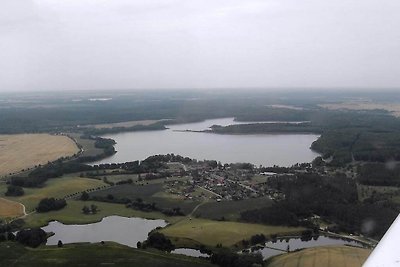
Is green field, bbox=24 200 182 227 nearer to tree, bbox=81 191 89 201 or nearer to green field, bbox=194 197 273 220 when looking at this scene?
tree, bbox=81 191 89 201

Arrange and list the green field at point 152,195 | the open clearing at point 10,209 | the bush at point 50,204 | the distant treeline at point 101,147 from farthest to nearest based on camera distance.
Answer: the distant treeline at point 101,147 < the green field at point 152,195 < the bush at point 50,204 < the open clearing at point 10,209

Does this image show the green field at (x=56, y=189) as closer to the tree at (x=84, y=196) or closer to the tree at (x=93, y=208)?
the tree at (x=84, y=196)

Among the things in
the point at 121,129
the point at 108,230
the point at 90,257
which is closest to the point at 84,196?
the point at 108,230

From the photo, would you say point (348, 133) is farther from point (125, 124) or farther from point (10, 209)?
point (10, 209)

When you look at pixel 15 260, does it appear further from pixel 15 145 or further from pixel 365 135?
pixel 365 135

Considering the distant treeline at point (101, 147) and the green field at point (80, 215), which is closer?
the green field at point (80, 215)

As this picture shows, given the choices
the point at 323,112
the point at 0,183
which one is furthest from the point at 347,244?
the point at 323,112

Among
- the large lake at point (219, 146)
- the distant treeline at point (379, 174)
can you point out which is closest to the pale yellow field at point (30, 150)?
the large lake at point (219, 146)

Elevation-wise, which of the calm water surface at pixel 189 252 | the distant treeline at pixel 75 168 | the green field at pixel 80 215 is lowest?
the calm water surface at pixel 189 252
